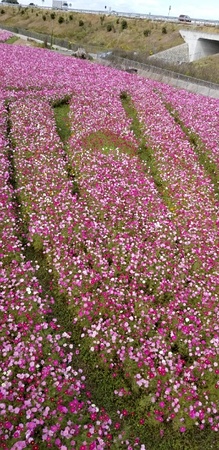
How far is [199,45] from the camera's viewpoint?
63312 mm

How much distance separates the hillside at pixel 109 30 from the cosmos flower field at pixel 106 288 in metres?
36.7

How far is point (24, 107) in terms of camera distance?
2202 centimetres

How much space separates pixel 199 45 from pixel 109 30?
32.6 meters

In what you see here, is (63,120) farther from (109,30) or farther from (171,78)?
(109,30)

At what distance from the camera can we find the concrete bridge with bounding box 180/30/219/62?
6231 centimetres

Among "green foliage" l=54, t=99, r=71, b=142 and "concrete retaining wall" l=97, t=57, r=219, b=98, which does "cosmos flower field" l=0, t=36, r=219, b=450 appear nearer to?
"green foliage" l=54, t=99, r=71, b=142

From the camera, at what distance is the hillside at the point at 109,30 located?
225ft

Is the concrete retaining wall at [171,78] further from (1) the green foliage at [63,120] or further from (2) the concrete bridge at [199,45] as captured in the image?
(2) the concrete bridge at [199,45]

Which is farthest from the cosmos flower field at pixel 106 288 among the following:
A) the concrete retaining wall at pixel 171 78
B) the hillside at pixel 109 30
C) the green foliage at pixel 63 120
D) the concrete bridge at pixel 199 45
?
the concrete bridge at pixel 199 45

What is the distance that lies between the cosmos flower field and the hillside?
120ft

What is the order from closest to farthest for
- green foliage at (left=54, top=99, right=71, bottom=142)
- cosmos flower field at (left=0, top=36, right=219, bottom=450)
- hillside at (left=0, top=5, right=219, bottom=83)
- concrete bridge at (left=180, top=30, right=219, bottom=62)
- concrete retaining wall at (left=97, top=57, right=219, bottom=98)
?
cosmos flower field at (left=0, top=36, right=219, bottom=450) < green foliage at (left=54, top=99, right=71, bottom=142) < concrete retaining wall at (left=97, top=57, right=219, bottom=98) < concrete bridge at (left=180, top=30, right=219, bottom=62) < hillside at (left=0, top=5, right=219, bottom=83)

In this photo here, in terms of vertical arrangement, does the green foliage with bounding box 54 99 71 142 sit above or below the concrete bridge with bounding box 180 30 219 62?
below

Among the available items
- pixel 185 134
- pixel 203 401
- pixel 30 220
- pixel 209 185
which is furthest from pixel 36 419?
pixel 185 134

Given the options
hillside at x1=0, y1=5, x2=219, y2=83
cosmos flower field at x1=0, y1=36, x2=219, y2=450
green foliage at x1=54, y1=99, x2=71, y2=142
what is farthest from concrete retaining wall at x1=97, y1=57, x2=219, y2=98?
cosmos flower field at x1=0, y1=36, x2=219, y2=450
